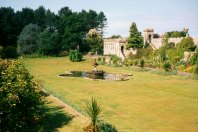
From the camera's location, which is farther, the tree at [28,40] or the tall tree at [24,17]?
the tall tree at [24,17]

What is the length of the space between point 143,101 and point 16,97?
1217cm

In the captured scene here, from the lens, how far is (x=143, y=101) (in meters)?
22.7

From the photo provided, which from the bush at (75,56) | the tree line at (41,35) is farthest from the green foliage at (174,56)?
the tree line at (41,35)

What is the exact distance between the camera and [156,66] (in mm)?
47562

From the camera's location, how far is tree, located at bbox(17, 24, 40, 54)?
72125 millimetres

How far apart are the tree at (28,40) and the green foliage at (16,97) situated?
58.4 meters

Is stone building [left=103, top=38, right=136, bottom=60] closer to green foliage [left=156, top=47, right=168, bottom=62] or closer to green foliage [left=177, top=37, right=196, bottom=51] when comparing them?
green foliage [left=156, top=47, right=168, bottom=62]

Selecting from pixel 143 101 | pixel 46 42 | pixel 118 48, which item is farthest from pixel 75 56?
pixel 143 101

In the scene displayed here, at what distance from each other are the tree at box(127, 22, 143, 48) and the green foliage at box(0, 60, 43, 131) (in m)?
49.8

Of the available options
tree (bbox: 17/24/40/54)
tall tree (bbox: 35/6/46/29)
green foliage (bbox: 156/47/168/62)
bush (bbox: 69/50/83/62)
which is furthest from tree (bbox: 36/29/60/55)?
green foliage (bbox: 156/47/168/62)

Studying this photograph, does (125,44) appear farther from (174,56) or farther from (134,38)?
(174,56)

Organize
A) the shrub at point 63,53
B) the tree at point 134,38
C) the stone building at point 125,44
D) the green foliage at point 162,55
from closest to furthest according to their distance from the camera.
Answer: the green foliage at point 162,55
the stone building at point 125,44
the tree at point 134,38
the shrub at point 63,53

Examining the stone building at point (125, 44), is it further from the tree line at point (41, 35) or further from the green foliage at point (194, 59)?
the green foliage at point (194, 59)

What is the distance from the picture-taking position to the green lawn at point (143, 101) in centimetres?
1659
